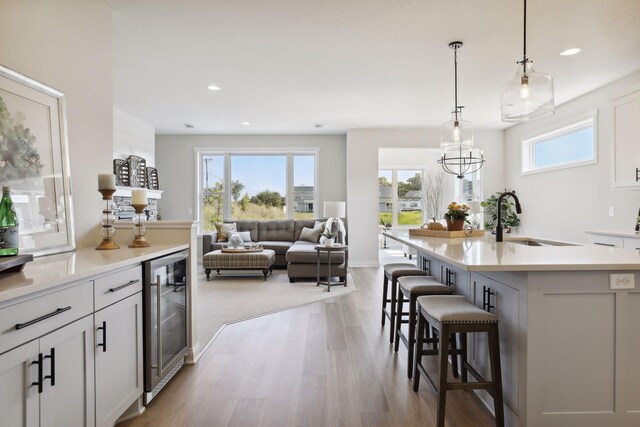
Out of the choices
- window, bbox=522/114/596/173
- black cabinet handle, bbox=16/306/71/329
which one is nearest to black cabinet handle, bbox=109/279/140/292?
black cabinet handle, bbox=16/306/71/329

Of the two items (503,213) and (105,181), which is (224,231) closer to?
(105,181)

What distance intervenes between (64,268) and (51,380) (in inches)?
18.3

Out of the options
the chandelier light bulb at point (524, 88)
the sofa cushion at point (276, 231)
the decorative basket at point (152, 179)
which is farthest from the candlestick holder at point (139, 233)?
the decorative basket at point (152, 179)

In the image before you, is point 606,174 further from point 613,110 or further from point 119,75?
point 119,75

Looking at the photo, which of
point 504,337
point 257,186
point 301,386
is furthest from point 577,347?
point 257,186

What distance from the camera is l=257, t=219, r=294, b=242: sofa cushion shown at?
758cm

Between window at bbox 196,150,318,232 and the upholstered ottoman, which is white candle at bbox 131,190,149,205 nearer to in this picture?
the upholstered ottoman

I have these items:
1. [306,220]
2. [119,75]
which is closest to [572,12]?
[119,75]

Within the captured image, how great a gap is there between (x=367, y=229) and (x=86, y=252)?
582 centimetres

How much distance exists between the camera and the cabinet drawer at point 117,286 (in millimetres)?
1761

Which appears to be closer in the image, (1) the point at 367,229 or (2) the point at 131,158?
(2) the point at 131,158

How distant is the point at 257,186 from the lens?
840cm

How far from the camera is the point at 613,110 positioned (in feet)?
13.7

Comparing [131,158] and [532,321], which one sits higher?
[131,158]
